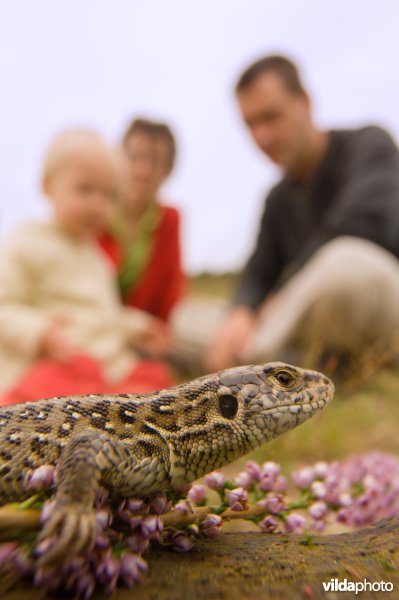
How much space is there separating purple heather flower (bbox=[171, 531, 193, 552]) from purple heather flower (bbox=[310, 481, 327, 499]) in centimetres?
45

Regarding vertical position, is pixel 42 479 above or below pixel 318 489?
above

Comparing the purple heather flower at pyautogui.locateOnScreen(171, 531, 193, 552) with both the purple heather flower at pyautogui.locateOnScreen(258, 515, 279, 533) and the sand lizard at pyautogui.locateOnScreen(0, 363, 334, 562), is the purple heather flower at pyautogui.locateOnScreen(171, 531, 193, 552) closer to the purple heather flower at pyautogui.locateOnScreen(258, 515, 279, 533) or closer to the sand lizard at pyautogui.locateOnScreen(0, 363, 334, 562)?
the sand lizard at pyautogui.locateOnScreen(0, 363, 334, 562)

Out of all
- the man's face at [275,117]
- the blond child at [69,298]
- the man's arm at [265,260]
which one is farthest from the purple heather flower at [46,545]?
the man's arm at [265,260]

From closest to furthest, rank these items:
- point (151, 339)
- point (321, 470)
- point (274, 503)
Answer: point (274, 503) < point (321, 470) < point (151, 339)

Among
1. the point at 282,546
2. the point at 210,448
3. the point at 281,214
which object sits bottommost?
the point at 281,214

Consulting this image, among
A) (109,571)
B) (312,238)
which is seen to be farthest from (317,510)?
(312,238)

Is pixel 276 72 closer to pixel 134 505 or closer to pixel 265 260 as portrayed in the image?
pixel 265 260

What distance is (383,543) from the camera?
1428 mm

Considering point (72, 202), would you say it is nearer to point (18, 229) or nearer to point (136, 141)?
point (18, 229)

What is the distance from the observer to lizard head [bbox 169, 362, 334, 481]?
156cm

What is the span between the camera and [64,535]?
0.96 meters

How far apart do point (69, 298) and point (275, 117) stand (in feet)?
14.3

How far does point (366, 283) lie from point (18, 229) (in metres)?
3.44

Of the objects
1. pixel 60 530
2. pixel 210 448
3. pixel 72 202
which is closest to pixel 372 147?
pixel 72 202
